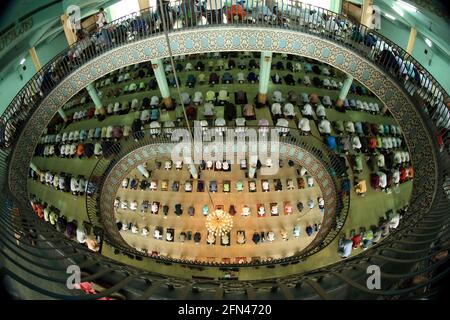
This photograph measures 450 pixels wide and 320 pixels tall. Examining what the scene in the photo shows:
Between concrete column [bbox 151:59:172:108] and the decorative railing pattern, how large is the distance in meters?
1.38

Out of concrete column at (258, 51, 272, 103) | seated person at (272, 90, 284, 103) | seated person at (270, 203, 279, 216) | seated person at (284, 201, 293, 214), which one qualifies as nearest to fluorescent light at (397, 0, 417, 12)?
concrete column at (258, 51, 272, 103)

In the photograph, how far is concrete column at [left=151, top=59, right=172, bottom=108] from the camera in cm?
1095

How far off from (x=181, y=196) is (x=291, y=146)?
4.16 meters

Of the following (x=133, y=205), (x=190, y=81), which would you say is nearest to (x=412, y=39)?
(x=190, y=81)

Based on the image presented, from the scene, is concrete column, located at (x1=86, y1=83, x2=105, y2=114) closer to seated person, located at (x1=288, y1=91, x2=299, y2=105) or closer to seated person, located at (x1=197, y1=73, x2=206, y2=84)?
seated person, located at (x1=197, y1=73, x2=206, y2=84)

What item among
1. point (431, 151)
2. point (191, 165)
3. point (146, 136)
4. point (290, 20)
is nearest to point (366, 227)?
point (431, 151)

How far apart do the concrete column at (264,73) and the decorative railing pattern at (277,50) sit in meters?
1.24

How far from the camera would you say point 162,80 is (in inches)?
457

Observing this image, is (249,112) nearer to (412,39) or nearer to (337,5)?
(412,39)

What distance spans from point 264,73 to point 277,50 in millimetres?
1850

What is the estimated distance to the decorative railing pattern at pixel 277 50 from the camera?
447 cm

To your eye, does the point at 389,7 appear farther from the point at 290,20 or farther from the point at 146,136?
the point at 146,136

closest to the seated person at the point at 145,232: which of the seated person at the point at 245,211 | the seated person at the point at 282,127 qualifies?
the seated person at the point at 245,211

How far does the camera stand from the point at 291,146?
1035 cm
